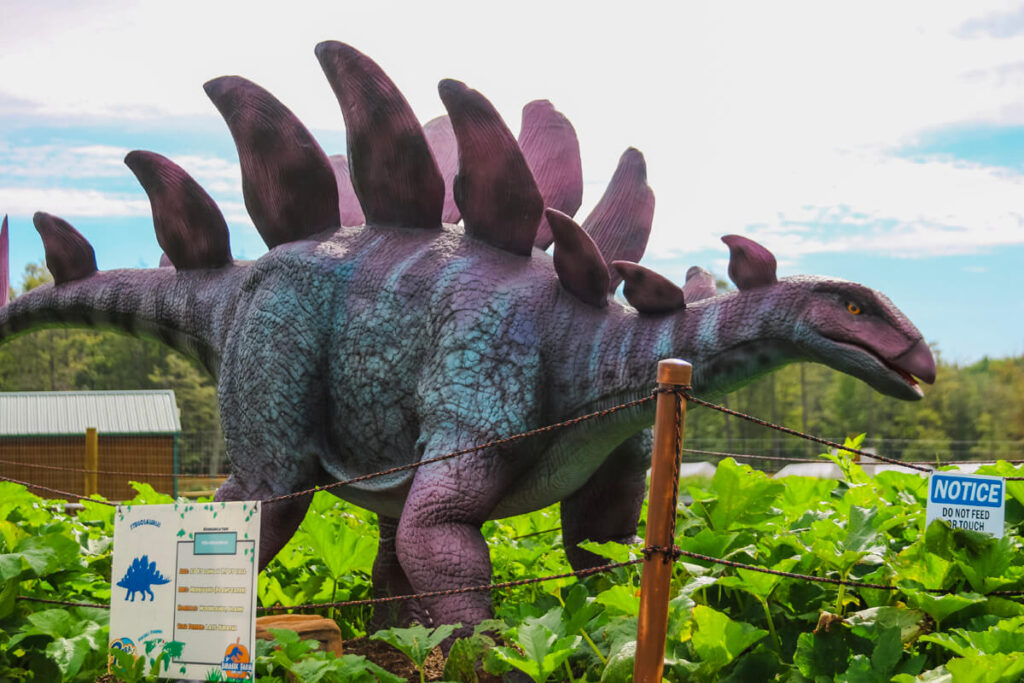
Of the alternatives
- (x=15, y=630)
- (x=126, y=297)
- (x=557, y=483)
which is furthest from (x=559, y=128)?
(x=15, y=630)

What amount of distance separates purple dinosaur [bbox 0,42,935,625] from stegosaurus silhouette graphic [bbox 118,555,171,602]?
1.97 ft

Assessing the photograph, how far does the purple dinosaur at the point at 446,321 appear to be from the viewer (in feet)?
8.64

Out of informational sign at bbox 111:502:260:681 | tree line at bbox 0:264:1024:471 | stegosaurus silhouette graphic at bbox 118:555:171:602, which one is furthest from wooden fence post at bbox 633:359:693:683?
tree line at bbox 0:264:1024:471

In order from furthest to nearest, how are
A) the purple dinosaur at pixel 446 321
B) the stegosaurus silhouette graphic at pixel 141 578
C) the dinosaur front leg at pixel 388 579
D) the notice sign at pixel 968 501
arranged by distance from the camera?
1. the dinosaur front leg at pixel 388 579
2. the notice sign at pixel 968 501
3. the purple dinosaur at pixel 446 321
4. the stegosaurus silhouette graphic at pixel 141 578

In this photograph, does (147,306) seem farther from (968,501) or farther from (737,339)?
(968,501)

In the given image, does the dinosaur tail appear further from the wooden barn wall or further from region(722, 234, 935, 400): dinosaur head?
the wooden barn wall

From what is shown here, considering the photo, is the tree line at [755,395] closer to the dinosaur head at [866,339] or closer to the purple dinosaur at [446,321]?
the purple dinosaur at [446,321]

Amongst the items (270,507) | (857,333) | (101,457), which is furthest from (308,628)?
(101,457)

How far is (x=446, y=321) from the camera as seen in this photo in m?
2.88

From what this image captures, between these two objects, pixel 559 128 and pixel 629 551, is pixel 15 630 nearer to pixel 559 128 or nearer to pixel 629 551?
pixel 629 551

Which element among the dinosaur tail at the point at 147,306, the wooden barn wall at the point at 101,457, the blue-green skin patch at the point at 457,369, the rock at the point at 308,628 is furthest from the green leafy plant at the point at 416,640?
the wooden barn wall at the point at 101,457

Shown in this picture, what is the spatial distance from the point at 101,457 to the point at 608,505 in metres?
11.3

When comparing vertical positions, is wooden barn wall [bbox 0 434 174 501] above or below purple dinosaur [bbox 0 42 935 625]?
below

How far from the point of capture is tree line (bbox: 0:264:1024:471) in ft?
97.2
